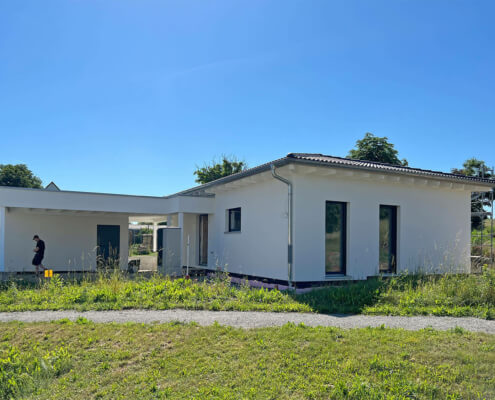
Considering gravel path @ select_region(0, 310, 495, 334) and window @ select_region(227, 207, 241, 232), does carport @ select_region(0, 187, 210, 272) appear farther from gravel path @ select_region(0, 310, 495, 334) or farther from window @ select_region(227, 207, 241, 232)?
gravel path @ select_region(0, 310, 495, 334)

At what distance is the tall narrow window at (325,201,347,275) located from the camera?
11234 millimetres

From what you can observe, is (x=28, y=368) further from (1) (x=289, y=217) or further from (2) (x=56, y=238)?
(2) (x=56, y=238)

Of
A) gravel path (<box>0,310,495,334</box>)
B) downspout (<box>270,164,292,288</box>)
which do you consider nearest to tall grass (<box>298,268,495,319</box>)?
gravel path (<box>0,310,495,334</box>)

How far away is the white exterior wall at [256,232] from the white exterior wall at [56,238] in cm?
635

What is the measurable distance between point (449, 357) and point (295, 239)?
6.05 m

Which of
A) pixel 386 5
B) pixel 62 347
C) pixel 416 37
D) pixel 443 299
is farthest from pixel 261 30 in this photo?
pixel 62 347

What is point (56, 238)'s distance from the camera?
17.8m

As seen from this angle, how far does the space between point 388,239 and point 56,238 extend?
13836 mm

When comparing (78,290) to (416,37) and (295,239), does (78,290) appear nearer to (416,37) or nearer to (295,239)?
(295,239)

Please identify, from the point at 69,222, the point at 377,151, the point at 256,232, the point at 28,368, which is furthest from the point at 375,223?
the point at 377,151

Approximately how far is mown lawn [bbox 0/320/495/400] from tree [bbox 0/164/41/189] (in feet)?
149

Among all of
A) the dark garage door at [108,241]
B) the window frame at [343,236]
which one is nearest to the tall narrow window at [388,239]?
the window frame at [343,236]

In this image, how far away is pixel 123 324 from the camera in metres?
6.62

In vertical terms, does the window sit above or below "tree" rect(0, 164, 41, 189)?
below
